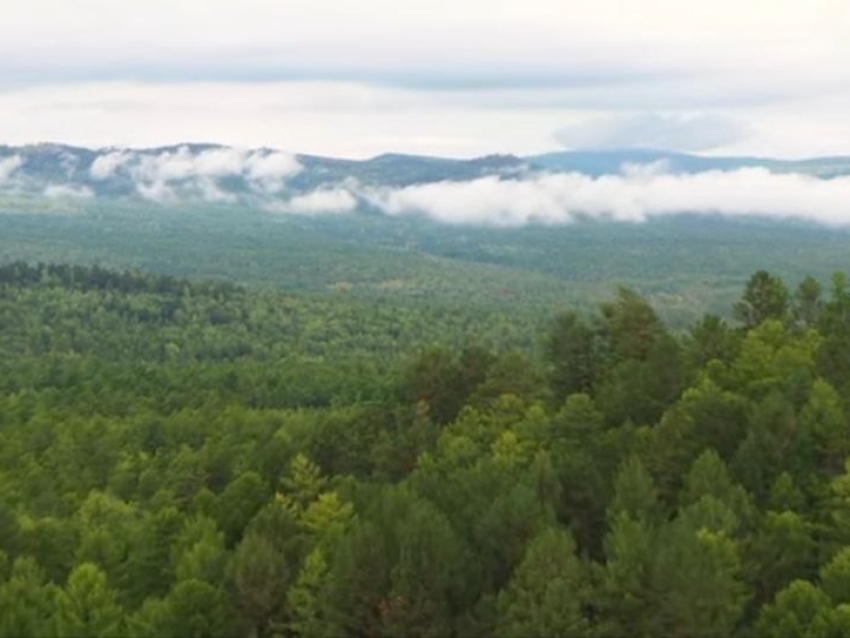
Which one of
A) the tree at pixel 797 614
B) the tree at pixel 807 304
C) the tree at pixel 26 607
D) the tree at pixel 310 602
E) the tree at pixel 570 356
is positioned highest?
the tree at pixel 807 304

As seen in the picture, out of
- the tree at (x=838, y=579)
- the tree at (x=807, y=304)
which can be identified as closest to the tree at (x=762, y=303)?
the tree at (x=807, y=304)

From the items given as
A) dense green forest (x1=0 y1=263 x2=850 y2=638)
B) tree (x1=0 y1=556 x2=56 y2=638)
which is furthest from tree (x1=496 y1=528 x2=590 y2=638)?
tree (x1=0 y1=556 x2=56 y2=638)

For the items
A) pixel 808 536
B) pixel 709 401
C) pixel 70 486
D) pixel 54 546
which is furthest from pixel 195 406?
pixel 808 536

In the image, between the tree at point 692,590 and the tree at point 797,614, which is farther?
the tree at point 692,590

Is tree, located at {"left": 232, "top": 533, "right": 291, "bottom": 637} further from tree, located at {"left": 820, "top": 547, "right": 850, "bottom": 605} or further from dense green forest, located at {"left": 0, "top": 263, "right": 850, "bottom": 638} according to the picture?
tree, located at {"left": 820, "top": 547, "right": 850, "bottom": 605}

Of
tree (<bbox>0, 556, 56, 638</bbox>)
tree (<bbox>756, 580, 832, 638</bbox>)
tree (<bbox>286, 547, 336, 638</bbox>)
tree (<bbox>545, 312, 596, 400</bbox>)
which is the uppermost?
tree (<bbox>545, 312, 596, 400</bbox>)

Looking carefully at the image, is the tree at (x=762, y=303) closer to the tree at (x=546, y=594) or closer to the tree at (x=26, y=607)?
the tree at (x=546, y=594)
